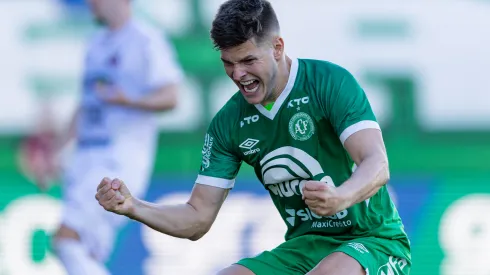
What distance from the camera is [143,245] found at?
8.24 meters

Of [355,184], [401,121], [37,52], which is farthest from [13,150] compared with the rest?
[355,184]

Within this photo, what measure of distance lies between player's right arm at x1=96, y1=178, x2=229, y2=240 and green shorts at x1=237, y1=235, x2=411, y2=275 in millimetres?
269

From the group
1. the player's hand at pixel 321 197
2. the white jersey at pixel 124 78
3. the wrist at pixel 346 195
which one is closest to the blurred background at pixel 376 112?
the white jersey at pixel 124 78

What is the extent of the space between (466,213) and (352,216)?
394 cm

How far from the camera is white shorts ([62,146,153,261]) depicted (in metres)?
7.56

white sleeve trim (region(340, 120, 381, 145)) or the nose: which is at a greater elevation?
the nose

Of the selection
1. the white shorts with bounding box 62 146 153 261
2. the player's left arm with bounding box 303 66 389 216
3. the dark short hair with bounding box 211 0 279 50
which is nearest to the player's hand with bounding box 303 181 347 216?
the player's left arm with bounding box 303 66 389 216

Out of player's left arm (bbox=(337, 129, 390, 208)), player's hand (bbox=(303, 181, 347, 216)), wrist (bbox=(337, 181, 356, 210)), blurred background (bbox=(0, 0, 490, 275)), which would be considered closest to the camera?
player's hand (bbox=(303, 181, 347, 216))

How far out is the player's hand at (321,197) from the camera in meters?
3.66

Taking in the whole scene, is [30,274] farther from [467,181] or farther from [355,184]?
[355,184]

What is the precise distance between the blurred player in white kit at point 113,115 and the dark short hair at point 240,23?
3366 mm

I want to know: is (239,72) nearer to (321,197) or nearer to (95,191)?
(321,197)

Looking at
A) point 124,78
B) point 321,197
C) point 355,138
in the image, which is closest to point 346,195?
point 321,197

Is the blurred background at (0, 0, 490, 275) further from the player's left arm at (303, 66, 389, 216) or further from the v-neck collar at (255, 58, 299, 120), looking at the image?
the player's left arm at (303, 66, 389, 216)
